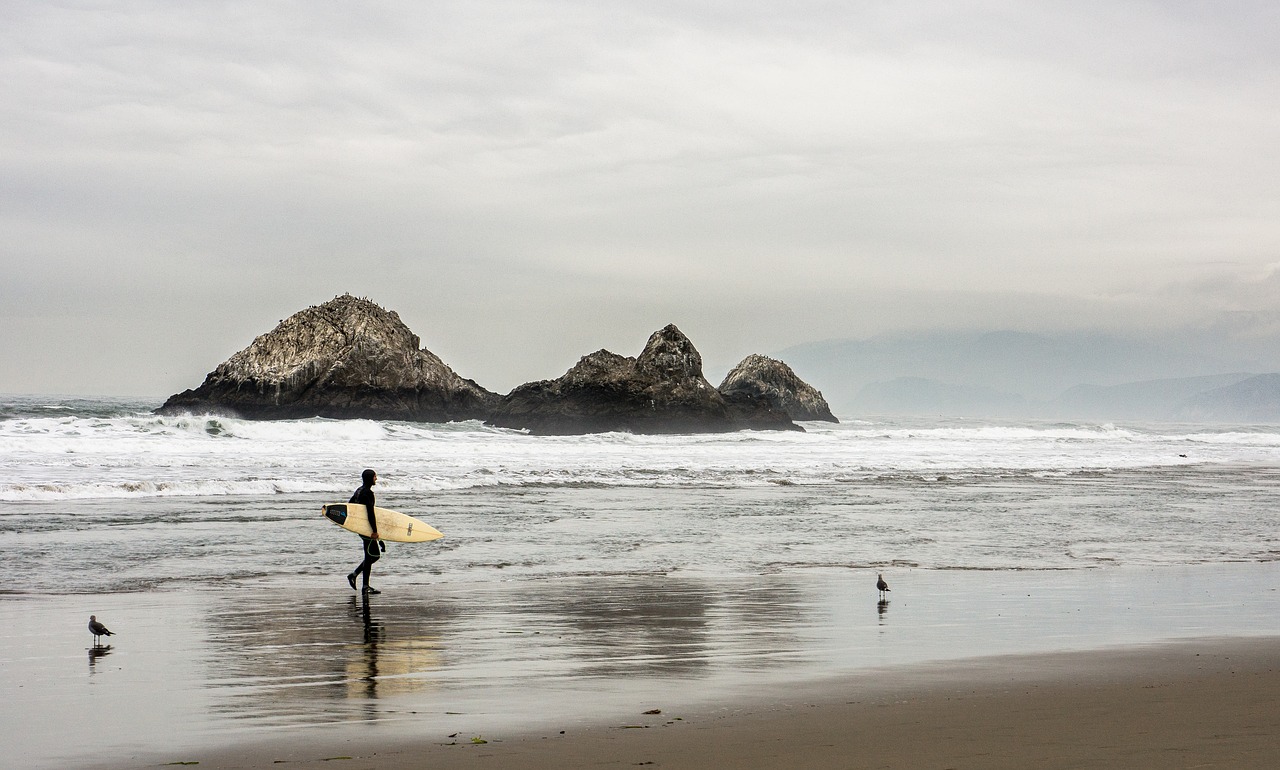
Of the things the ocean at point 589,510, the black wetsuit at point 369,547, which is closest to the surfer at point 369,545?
the black wetsuit at point 369,547

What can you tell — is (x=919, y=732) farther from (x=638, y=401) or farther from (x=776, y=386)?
(x=776, y=386)

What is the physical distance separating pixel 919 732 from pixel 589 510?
15.5 m

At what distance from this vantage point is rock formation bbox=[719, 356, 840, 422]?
8794 cm

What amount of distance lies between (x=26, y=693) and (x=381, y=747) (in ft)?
10.4

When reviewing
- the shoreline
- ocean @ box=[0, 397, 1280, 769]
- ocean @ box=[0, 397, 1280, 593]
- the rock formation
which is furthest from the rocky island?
the shoreline

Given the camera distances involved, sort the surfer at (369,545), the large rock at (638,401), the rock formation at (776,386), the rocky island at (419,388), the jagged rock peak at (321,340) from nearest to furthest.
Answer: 1. the surfer at (369,545)
2. the large rock at (638,401)
3. the rocky island at (419,388)
4. the jagged rock peak at (321,340)
5. the rock formation at (776,386)

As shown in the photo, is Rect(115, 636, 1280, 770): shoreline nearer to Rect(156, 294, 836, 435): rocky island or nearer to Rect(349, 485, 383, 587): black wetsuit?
Rect(349, 485, 383, 587): black wetsuit

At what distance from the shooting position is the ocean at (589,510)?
14.6 m

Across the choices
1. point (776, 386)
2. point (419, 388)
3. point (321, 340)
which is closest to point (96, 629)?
point (419, 388)

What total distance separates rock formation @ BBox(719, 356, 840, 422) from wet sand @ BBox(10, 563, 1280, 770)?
247 ft

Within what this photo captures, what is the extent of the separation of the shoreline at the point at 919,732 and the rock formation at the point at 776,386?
3142 inches

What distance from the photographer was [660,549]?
1595 cm

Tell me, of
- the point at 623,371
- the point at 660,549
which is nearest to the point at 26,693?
the point at 660,549

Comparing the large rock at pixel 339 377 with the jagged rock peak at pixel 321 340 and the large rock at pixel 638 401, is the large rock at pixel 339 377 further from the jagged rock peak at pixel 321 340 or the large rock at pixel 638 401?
the large rock at pixel 638 401
